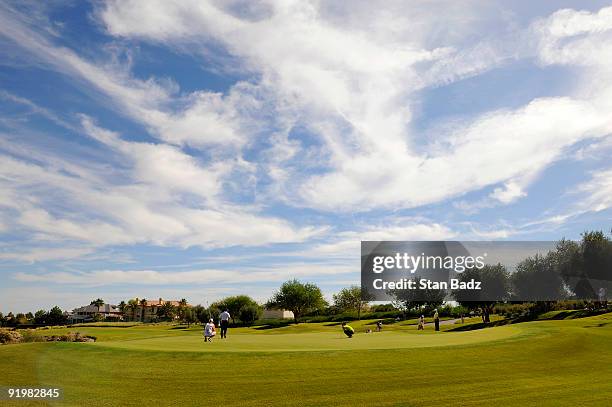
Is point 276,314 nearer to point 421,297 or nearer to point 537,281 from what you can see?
point 421,297

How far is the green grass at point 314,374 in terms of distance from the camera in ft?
61.6

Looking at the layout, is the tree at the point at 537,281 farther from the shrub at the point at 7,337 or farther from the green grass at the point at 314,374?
the shrub at the point at 7,337

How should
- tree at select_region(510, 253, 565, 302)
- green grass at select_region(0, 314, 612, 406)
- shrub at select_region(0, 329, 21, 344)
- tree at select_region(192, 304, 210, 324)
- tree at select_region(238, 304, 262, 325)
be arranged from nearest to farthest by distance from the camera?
green grass at select_region(0, 314, 612, 406) < shrub at select_region(0, 329, 21, 344) < tree at select_region(510, 253, 565, 302) < tree at select_region(238, 304, 262, 325) < tree at select_region(192, 304, 210, 324)

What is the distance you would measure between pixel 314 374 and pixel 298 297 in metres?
117

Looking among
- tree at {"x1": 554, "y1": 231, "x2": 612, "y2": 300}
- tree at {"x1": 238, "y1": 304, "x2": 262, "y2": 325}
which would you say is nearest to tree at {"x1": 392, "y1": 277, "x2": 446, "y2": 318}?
tree at {"x1": 554, "y1": 231, "x2": 612, "y2": 300}

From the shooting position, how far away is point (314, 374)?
21359mm

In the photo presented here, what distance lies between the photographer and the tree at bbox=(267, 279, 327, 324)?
13675cm

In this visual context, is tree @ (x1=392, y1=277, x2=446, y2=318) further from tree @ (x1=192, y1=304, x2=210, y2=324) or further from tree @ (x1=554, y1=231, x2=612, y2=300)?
tree @ (x1=192, y1=304, x2=210, y2=324)

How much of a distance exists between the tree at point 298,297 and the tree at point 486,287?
52816 mm

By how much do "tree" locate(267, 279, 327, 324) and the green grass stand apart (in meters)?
110

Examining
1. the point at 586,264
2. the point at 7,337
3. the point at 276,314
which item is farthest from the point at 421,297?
the point at 7,337

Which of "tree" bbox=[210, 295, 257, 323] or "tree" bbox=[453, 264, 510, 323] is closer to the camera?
"tree" bbox=[453, 264, 510, 323]

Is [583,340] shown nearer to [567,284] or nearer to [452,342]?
[452,342]

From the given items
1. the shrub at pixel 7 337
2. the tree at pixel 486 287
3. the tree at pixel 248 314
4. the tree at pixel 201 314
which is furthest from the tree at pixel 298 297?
the shrub at pixel 7 337
